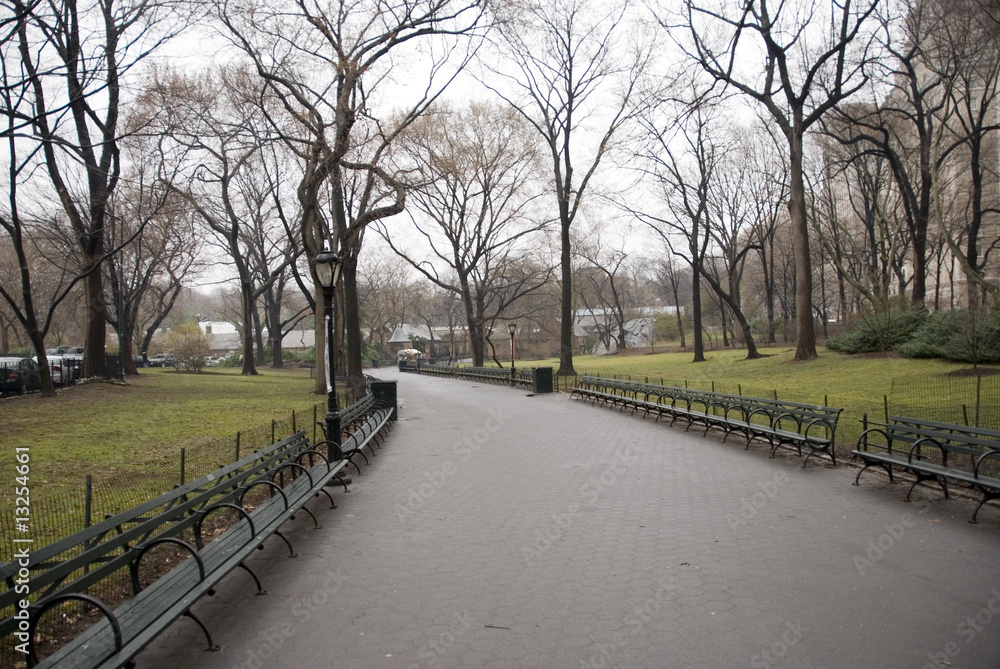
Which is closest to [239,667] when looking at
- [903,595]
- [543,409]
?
[903,595]

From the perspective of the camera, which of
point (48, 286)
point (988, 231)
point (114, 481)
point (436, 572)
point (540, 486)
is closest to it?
point (436, 572)

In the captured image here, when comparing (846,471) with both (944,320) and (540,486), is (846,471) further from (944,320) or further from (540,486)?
(944,320)

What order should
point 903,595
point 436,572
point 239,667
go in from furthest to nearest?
point 436,572
point 903,595
point 239,667

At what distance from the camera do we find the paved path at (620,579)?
417 cm

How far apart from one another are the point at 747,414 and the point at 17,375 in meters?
21.1

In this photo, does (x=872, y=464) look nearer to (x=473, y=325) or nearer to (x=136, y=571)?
(x=136, y=571)

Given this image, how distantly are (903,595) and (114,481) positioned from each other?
27.5 feet

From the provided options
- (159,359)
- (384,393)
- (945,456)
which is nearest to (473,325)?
(384,393)

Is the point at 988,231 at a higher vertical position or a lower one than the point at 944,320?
higher

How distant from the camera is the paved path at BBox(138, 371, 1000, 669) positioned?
4.17 meters

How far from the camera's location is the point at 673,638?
4.30 m

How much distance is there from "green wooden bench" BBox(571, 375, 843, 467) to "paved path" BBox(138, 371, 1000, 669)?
130 centimetres

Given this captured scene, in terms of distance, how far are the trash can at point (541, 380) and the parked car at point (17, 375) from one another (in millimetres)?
16832

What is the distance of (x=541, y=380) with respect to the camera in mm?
27422
